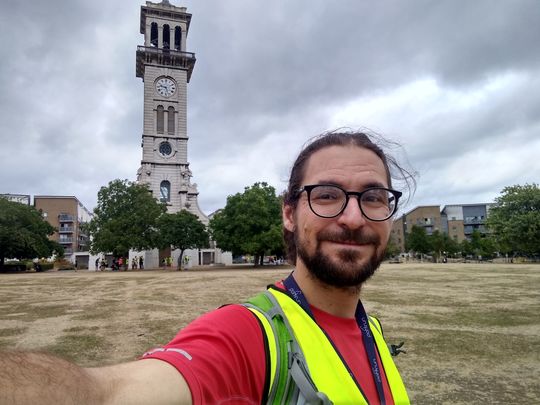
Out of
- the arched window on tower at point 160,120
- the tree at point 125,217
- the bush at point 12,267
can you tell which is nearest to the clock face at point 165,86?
the arched window on tower at point 160,120

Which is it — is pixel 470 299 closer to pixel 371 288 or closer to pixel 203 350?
pixel 371 288

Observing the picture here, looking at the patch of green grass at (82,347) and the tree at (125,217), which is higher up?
the tree at (125,217)

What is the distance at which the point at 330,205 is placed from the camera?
1.72 meters

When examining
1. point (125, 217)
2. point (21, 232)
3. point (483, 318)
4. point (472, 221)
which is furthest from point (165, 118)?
point (472, 221)

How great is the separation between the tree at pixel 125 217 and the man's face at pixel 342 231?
110 feet

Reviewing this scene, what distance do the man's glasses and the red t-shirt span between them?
2.04 feet

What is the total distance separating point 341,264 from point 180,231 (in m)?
34.2

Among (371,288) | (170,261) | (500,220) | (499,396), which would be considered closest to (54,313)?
(499,396)

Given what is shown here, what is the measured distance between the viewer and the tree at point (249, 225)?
114 ft

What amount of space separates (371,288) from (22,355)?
14137 mm

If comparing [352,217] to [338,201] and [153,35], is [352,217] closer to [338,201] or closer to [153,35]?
[338,201]

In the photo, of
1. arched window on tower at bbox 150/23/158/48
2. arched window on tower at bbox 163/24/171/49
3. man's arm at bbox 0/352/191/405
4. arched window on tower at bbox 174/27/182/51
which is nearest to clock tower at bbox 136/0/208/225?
arched window on tower at bbox 150/23/158/48

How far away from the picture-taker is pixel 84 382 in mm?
906

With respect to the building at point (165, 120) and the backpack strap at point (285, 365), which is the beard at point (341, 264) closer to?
the backpack strap at point (285, 365)
